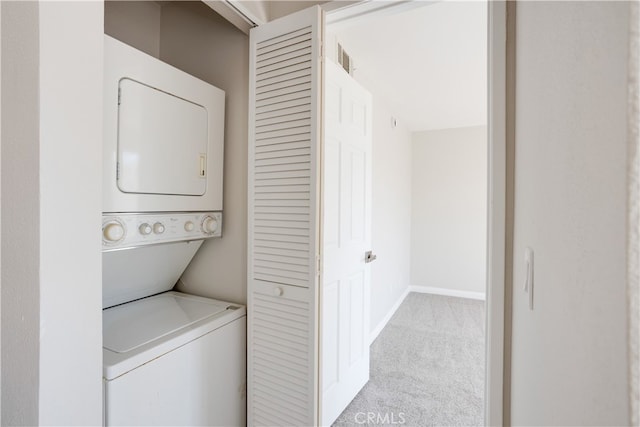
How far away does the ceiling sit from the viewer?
185 centimetres

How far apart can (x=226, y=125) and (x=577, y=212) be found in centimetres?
166

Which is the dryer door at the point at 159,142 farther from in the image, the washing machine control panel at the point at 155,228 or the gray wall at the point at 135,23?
the gray wall at the point at 135,23

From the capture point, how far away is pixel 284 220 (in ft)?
4.75

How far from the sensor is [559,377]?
0.47 metres

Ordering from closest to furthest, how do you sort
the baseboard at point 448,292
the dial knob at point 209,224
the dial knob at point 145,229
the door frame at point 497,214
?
1. the door frame at point 497,214
2. the dial knob at point 145,229
3. the dial knob at point 209,224
4. the baseboard at point 448,292

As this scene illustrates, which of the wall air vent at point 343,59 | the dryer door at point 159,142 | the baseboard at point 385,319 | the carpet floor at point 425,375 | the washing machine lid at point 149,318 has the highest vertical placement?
the wall air vent at point 343,59

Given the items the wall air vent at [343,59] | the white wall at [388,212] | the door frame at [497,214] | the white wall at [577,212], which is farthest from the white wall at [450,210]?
the white wall at [577,212]

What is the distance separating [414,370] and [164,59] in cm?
292

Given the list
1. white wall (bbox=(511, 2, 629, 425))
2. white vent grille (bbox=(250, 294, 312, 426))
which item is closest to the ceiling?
white wall (bbox=(511, 2, 629, 425))

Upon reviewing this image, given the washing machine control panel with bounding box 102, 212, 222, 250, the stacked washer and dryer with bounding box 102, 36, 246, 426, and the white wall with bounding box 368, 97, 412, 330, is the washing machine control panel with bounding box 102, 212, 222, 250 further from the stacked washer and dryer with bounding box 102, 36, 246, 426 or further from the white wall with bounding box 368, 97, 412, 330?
the white wall with bounding box 368, 97, 412, 330

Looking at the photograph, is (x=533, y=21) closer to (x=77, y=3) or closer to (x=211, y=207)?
(x=77, y=3)

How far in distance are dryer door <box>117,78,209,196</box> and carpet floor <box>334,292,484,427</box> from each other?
5.65ft

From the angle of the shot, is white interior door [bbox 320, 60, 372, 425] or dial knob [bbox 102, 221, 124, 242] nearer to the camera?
dial knob [bbox 102, 221, 124, 242]

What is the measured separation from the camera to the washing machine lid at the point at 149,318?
3.97 feet
